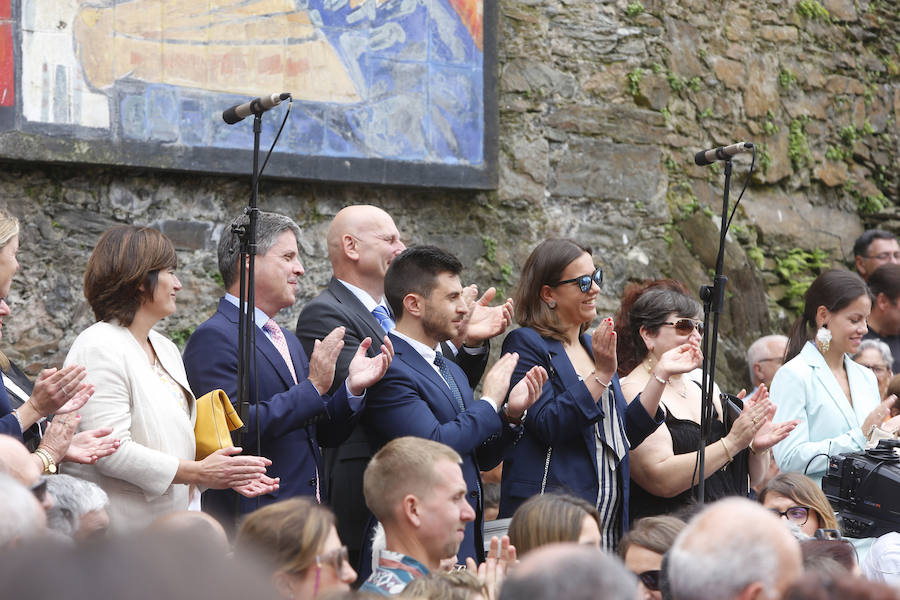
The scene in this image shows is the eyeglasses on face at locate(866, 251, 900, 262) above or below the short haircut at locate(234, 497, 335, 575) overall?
above

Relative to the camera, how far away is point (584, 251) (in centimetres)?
439

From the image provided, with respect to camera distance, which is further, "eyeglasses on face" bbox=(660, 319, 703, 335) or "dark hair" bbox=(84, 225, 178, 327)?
"eyeglasses on face" bbox=(660, 319, 703, 335)

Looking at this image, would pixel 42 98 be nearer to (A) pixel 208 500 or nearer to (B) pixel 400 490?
(A) pixel 208 500

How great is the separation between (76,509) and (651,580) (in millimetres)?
1582

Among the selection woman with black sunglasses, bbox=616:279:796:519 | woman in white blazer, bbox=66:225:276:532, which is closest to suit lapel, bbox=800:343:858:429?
woman with black sunglasses, bbox=616:279:796:519

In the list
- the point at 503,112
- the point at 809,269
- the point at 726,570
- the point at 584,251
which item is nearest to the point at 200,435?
the point at 584,251

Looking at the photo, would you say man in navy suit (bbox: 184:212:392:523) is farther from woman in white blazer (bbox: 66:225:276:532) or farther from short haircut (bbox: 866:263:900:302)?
short haircut (bbox: 866:263:900:302)

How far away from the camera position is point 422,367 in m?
3.89

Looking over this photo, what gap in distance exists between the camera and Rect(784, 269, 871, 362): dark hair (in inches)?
200

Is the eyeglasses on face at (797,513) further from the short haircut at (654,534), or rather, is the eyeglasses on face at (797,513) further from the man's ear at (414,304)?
the man's ear at (414,304)

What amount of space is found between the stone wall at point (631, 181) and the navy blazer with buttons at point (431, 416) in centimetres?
212

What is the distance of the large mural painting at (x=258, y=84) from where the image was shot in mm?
5148

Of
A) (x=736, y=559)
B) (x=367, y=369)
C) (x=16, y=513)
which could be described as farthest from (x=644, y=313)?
(x=16, y=513)

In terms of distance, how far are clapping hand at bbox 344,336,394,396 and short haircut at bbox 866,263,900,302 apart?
11.4 ft
